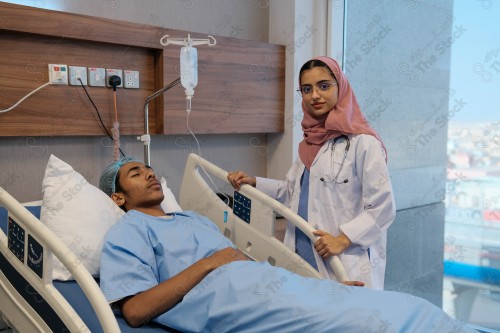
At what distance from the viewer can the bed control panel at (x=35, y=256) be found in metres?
1.48

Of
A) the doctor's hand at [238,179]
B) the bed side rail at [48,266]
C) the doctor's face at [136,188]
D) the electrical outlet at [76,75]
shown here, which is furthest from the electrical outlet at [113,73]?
the bed side rail at [48,266]

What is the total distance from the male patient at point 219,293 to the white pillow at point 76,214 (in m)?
0.19

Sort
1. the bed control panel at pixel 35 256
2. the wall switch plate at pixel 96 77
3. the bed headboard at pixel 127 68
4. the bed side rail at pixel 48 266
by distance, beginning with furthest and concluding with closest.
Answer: the wall switch plate at pixel 96 77 → the bed headboard at pixel 127 68 → the bed control panel at pixel 35 256 → the bed side rail at pixel 48 266

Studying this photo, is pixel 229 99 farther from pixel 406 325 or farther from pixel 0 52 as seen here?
pixel 406 325

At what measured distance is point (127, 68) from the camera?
→ 2.61 meters

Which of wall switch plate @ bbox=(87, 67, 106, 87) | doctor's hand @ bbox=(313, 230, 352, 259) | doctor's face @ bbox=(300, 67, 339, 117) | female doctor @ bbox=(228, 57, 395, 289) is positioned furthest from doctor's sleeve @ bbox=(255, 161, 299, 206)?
wall switch plate @ bbox=(87, 67, 106, 87)

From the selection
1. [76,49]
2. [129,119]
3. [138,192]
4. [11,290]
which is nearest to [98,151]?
[129,119]

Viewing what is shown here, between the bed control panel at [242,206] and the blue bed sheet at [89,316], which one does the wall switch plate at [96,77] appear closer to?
the bed control panel at [242,206]

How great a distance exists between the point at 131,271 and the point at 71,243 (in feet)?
1.44

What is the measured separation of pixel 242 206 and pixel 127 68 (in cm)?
100

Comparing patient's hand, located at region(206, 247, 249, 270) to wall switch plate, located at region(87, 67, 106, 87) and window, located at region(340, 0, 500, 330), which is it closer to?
wall switch plate, located at region(87, 67, 106, 87)

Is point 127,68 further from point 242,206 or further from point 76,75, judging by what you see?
point 242,206

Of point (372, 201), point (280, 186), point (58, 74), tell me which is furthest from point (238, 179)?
point (58, 74)

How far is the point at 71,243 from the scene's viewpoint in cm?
190
